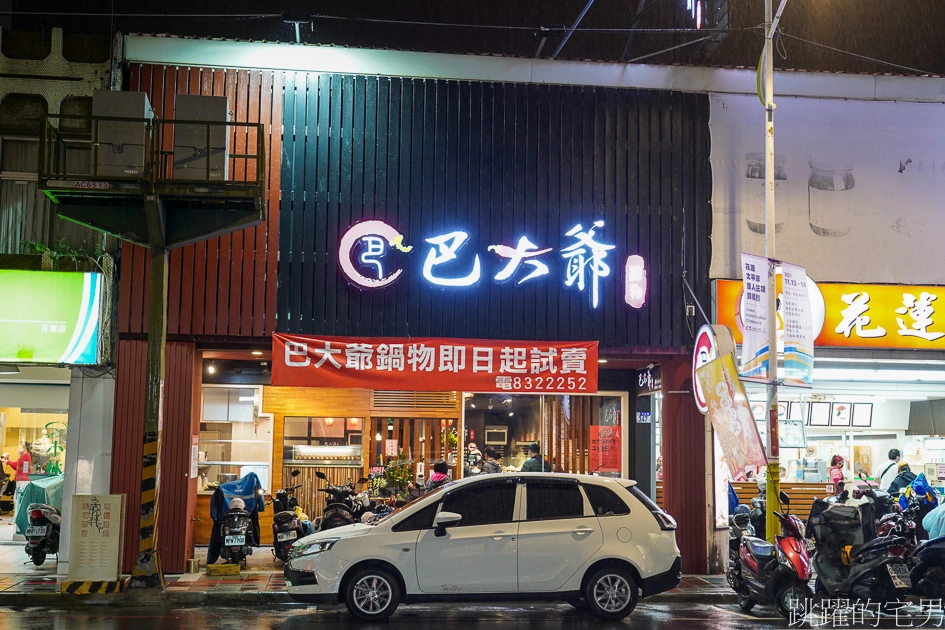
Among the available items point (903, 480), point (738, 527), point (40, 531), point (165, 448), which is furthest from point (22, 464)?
point (903, 480)

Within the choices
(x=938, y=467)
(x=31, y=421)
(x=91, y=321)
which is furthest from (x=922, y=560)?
(x=31, y=421)

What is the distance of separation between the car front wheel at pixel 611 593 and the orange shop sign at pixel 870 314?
5.91 m

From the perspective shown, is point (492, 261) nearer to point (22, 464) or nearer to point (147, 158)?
point (147, 158)

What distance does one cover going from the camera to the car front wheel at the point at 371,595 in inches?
446

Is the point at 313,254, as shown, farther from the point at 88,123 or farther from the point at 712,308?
the point at 712,308

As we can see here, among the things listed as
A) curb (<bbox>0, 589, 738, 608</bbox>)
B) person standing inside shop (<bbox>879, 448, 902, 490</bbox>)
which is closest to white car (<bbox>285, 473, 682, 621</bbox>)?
curb (<bbox>0, 589, 738, 608</bbox>)

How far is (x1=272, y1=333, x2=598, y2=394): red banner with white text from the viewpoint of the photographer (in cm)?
1526

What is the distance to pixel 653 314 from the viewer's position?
53.4 ft

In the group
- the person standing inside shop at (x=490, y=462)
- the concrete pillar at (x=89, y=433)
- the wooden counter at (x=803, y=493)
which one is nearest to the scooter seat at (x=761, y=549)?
the wooden counter at (x=803, y=493)

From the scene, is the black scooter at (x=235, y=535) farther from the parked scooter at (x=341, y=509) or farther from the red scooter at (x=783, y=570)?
the red scooter at (x=783, y=570)

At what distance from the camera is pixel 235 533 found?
14.9 metres

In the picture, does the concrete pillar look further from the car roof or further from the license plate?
the license plate

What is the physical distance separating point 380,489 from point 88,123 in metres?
8.24

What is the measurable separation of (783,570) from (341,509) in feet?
22.0
